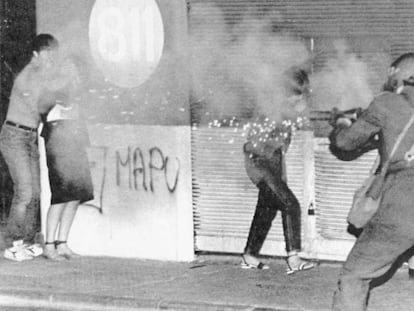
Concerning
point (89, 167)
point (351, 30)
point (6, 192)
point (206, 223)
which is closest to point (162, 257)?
point (206, 223)

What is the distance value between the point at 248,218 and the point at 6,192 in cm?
256

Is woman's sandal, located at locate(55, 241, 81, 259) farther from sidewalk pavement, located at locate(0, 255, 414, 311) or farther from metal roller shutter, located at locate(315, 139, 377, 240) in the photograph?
metal roller shutter, located at locate(315, 139, 377, 240)

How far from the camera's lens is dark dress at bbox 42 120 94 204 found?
977 centimetres

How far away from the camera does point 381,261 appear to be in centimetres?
663

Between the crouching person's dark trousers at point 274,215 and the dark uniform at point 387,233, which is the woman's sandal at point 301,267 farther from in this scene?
the dark uniform at point 387,233

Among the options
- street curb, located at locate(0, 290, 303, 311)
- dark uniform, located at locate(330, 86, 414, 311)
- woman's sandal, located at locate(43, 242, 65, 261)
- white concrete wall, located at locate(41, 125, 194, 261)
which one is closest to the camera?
dark uniform, located at locate(330, 86, 414, 311)

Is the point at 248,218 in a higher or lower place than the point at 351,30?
lower

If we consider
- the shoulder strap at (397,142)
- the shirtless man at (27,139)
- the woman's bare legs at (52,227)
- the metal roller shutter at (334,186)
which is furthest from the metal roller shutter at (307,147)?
the shoulder strap at (397,142)

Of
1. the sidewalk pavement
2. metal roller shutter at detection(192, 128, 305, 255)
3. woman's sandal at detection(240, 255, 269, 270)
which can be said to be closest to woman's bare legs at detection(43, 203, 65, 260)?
the sidewalk pavement

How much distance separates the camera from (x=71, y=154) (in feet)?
32.1

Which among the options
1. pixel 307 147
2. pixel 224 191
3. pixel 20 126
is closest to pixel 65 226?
pixel 20 126

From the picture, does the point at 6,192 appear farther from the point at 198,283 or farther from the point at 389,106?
the point at 389,106

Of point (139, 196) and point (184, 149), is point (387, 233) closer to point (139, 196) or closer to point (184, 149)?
point (184, 149)

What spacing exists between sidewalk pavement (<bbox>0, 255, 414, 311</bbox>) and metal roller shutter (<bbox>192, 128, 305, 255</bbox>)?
0.19 metres
